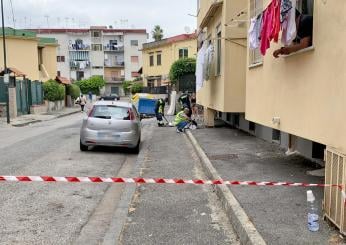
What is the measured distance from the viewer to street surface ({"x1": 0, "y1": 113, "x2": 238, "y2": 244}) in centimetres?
602

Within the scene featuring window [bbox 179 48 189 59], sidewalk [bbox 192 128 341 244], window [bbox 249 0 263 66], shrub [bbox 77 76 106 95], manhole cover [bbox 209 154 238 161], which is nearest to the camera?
sidewalk [bbox 192 128 341 244]

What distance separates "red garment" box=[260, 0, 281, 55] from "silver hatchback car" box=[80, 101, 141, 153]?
5.73 meters

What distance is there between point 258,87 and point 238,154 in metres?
2.05

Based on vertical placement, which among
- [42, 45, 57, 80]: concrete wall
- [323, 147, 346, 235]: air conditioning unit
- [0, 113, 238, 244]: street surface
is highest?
[42, 45, 57, 80]: concrete wall

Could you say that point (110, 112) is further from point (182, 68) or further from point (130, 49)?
point (130, 49)

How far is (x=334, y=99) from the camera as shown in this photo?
21.3 feet

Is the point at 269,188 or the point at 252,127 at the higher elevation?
the point at 252,127

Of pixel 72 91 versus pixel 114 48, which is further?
pixel 114 48

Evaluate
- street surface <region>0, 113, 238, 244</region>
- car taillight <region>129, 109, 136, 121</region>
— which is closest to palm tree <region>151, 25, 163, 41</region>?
car taillight <region>129, 109, 136, 121</region>

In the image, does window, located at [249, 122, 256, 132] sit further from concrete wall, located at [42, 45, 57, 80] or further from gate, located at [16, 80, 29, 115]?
concrete wall, located at [42, 45, 57, 80]

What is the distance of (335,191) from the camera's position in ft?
18.0

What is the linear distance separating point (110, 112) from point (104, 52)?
8344cm

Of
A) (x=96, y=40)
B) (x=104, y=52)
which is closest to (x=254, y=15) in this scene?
(x=104, y=52)

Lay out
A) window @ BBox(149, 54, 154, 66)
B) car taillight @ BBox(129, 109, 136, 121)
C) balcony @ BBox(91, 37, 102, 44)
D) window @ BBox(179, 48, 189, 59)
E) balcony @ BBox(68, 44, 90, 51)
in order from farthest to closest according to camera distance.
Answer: balcony @ BBox(91, 37, 102, 44), balcony @ BBox(68, 44, 90, 51), window @ BBox(149, 54, 154, 66), window @ BBox(179, 48, 189, 59), car taillight @ BBox(129, 109, 136, 121)
